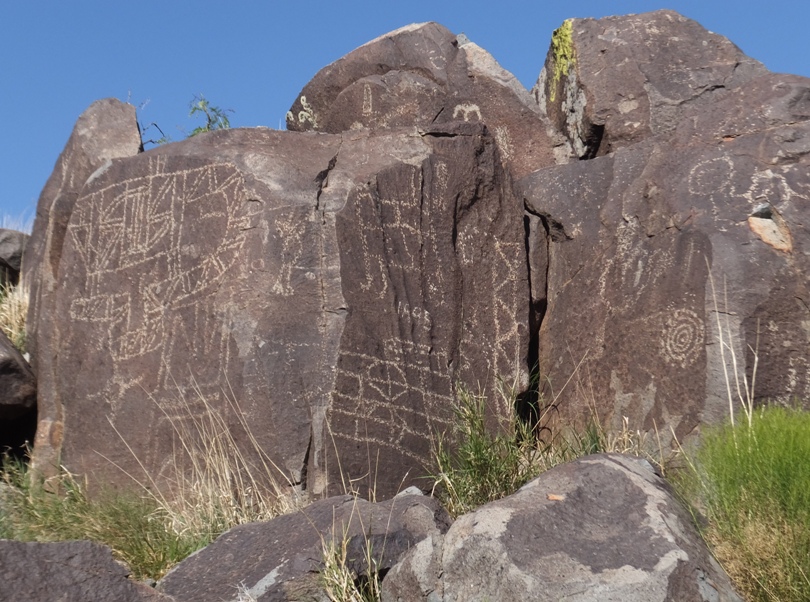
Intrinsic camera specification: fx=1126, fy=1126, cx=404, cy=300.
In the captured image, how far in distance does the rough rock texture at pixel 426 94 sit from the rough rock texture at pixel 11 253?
87.2 inches

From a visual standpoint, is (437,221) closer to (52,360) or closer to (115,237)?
(115,237)

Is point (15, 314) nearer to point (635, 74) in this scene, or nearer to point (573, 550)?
point (635, 74)

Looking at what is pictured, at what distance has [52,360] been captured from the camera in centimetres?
573

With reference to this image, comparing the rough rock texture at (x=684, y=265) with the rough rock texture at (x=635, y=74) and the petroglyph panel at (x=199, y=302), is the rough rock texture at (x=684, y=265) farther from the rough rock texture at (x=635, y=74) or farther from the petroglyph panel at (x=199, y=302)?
the petroglyph panel at (x=199, y=302)

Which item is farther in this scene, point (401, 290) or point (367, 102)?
point (367, 102)

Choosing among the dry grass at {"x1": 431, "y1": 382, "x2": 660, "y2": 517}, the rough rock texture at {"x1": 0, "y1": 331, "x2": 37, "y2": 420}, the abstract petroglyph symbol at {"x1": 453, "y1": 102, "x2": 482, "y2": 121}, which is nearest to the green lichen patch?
the abstract petroglyph symbol at {"x1": 453, "y1": 102, "x2": 482, "y2": 121}

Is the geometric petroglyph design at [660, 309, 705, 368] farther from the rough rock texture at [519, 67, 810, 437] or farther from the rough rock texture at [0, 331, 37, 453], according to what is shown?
the rough rock texture at [0, 331, 37, 453]

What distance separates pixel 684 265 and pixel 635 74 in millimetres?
1962

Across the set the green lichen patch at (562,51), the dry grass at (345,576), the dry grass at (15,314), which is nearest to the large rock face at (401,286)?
the dry grass at (15,314)

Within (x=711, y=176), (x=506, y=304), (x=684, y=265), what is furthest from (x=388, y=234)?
(x=711, y=176)

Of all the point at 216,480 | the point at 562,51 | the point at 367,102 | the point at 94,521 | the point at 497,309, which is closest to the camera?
the point at 94,521

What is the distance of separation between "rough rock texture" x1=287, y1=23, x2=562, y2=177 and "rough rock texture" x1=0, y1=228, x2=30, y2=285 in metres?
2.21

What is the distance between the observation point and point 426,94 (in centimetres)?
700

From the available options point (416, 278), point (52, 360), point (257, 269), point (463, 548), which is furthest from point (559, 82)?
point (463, 548)
